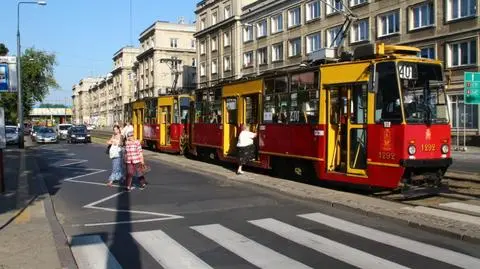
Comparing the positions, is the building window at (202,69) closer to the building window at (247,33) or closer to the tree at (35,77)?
the building window at (247,33)

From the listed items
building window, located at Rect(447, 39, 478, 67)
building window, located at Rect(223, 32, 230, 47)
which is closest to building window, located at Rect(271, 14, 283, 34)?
building window, located at Rect(223, 32, 230, 47)

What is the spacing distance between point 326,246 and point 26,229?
4.72 m

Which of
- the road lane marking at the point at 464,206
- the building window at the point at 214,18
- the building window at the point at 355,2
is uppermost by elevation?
the building window at the point at 214,18

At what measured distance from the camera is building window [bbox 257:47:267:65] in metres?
62.1

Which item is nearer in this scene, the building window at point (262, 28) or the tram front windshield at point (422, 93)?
the tram front windshield at point (422, 93)

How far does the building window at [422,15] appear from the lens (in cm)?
3934

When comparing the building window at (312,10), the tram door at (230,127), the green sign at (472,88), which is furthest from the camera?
the building window at (312,10)

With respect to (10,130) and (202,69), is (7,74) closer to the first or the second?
(10,130)

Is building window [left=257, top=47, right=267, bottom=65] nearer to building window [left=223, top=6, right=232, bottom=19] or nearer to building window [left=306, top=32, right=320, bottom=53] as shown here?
building window [left=306, top=32, right=320, bottom=53]

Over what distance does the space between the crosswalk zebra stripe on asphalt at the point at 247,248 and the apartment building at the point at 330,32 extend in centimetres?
671

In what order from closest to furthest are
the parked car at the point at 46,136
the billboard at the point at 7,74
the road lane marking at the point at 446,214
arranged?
the road lane marking at the point at 446,214
the billboard at the point at 7,74
the parked car at the point at 46,136

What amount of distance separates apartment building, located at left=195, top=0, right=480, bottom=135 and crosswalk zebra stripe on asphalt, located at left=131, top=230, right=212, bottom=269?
761cm

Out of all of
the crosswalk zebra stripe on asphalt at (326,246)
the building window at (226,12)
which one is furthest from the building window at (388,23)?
the crosswalk zebra stripe on asphalt at (326,246)

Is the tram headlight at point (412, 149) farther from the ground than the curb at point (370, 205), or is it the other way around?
the tram headlight at point (412, 149)
